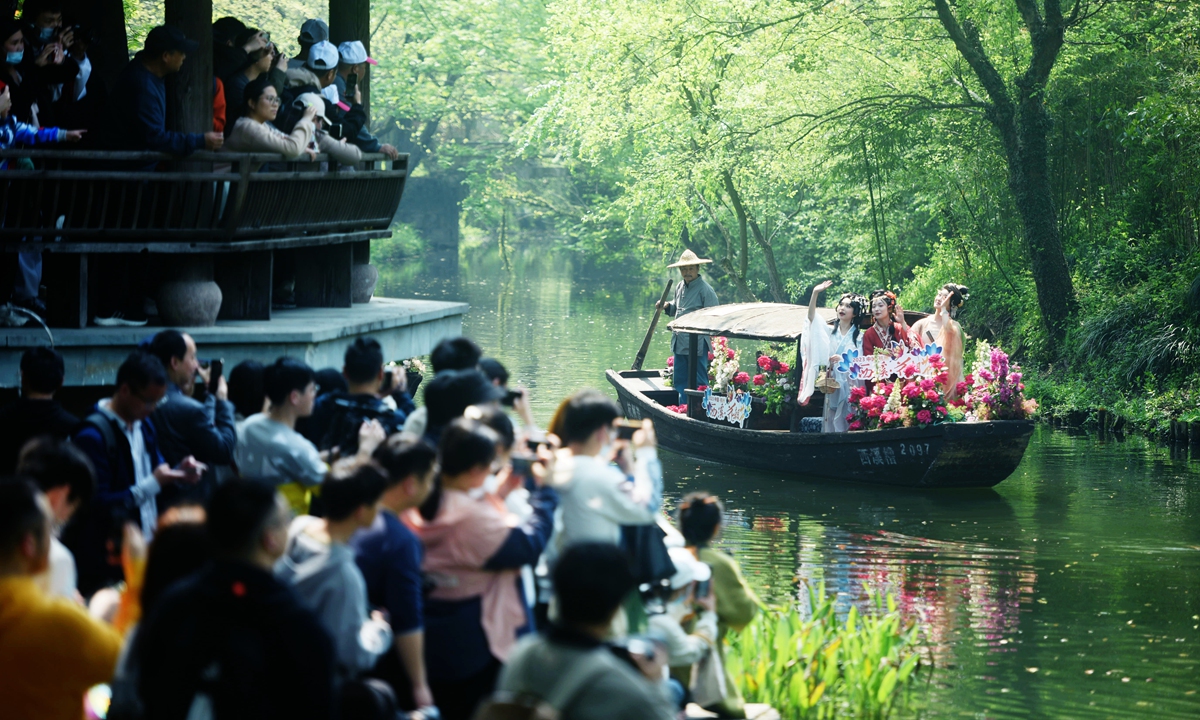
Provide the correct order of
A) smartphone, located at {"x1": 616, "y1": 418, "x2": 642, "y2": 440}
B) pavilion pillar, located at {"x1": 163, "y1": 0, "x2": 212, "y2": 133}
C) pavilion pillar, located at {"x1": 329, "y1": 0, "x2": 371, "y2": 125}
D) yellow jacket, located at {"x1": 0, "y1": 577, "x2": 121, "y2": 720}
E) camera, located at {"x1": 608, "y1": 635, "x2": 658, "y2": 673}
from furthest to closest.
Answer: pavilion pillar, located at {"x1": 329, "y1": 0, "x2": 371, "y2": 125}
pavilion pillar, located at {"x1": 163, "y1": 0, "x2": 212, "y2": 133}
smartphone, located at {"x1": 616, "y1": 418, "x2": 642, "y2": 440}
camera, located at {"x1": 608, "y1": 635, "x2": 658, "y2": 673}
yellow jacket, located at {"x1": 0, "y1": 577, "x2": 121, "y2": 720}

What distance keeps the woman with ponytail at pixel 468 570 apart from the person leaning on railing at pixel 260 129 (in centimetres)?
505

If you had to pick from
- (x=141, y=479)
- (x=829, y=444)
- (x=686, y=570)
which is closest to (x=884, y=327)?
(x=829, y=444)

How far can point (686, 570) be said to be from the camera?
6129 millimetres

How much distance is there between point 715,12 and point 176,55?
21.8 metres

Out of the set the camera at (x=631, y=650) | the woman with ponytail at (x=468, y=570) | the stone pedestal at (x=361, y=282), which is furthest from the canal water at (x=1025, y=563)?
the camera at (x=631, y=650)

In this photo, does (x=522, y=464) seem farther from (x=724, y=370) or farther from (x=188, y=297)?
(x=724, y=370)

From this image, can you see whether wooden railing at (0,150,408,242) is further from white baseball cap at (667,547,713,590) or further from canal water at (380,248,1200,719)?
canal water at (380,248,1200,719)

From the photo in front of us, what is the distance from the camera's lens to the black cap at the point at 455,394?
6.16 m

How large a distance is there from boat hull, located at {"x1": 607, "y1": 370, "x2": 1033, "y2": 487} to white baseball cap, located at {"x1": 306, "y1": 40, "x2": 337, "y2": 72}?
27.5ft

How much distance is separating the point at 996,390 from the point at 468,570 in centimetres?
1228

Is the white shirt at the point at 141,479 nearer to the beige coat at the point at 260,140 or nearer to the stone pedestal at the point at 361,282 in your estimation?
the beige coat at the point at 260,140

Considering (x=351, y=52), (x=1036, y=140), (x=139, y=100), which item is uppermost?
(x=1036, y=140)

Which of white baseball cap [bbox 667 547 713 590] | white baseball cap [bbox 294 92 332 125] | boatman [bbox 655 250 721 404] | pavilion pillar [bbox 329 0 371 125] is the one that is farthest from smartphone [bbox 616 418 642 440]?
boatman [bbox 655 250 721 404]

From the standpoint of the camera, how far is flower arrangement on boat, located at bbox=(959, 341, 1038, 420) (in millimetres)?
16516
